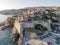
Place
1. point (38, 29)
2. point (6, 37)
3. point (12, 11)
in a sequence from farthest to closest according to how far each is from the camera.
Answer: point (12, 11)
point (38, 29)
point (6, 37)

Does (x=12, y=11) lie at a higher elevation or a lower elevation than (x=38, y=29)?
higher

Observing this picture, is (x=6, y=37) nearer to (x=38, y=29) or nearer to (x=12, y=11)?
(x=38, y=29)

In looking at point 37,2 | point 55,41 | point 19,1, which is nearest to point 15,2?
point 19,1

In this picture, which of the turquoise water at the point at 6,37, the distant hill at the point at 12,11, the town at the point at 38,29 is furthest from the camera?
the distant hill at the point at 12,11

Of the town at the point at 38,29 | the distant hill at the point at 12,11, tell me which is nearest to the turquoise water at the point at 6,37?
the town at the point at 38,29

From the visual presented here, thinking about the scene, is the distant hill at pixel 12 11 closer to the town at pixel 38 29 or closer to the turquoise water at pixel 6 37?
the town at pixel 38 29

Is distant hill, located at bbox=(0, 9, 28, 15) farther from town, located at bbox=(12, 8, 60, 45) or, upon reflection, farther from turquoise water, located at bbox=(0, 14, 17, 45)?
turquoise water, located at bbox=(0, 14, 17, 45)

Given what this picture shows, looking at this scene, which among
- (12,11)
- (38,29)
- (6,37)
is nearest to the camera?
(6,37)

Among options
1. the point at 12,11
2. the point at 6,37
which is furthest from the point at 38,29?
the point at 12,11

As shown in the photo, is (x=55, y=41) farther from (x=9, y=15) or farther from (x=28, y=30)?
(x=9, y=15)

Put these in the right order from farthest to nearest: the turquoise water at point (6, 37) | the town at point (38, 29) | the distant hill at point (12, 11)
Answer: the distant hill at point (12, 11)
the turquoise water at point (6, 37)
the town at point (38, 29)

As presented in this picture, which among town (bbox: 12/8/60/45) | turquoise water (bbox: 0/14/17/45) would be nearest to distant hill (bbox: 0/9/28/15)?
town (bbox: 12/8/60/45)
